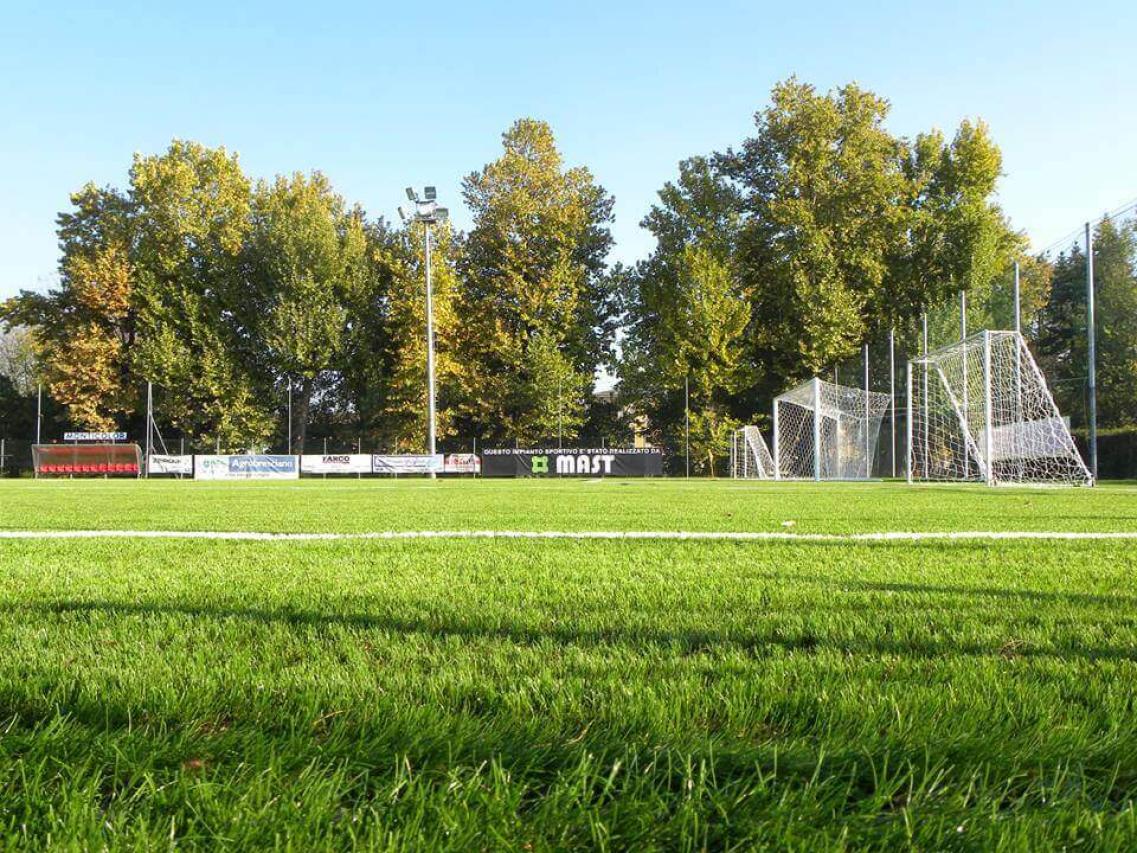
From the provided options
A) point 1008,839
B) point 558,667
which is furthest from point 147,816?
point 1008,839

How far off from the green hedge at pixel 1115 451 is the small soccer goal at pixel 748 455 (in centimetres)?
1056

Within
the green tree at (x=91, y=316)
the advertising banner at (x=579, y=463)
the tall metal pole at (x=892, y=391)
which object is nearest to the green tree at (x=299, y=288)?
the green tree at (x=91, y=316)

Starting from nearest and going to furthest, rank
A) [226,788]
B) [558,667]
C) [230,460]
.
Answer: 1. [226,788]
2. [558,667]
3. [230,460]

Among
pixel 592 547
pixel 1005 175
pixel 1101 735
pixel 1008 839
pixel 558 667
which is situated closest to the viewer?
pixel 1008 839

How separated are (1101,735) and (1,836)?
1.83m

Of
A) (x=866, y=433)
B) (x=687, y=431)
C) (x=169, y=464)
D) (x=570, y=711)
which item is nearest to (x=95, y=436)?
(x=169, y=464)

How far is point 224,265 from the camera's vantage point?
37.1 metres

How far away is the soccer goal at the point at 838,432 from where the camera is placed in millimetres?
26828

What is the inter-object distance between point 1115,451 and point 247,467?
106 ft

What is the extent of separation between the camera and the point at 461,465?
34.6m

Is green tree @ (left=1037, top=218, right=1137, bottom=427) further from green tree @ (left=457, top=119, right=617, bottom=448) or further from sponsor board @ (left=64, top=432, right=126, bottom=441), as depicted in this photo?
sponsor board @ (left=64, top=432, right=126, bottom=441)

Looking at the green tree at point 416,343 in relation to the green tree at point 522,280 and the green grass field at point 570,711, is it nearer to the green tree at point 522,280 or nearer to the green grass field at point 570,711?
the green tree at point 522,280

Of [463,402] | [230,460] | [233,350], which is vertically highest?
[233,350]

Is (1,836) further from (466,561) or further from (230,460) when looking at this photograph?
(230,460)
